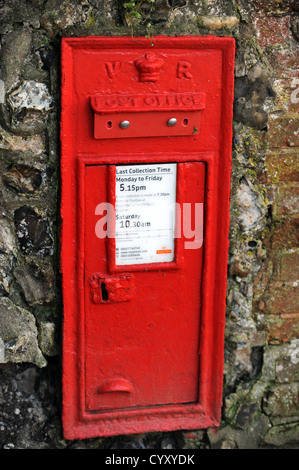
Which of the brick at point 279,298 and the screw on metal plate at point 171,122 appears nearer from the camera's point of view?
the screw on metal plate at point 171,122

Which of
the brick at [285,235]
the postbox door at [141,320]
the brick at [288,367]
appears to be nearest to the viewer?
the postbox door at [141,320]

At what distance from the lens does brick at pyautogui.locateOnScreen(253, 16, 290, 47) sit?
2176mm

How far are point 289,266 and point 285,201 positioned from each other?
27 centimetres

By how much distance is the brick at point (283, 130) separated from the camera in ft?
7.41

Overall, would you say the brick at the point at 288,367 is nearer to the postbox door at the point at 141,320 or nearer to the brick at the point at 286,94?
the postbox door at the point at 141,320

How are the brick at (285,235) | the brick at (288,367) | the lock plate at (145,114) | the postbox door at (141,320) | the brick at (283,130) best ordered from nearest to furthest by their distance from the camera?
the lock plate at (145,114) < the postbox door at (141,320) < the brick at (283,130) < the brick at (285,235) < the brick at (288,367)

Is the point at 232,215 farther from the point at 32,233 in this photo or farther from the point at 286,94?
the point at 32,233

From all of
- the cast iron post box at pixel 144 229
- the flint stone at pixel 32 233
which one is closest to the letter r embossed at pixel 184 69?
the cast iron post box at pixel 144 229

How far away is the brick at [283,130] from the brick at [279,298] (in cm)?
56

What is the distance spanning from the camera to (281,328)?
8.08ft

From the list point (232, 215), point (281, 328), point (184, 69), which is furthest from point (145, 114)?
point (281, 328)

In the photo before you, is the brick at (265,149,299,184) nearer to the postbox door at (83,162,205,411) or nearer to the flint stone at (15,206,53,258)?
the postbox door at (83,162,205,411)

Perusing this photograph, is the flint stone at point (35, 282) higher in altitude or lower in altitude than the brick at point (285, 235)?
lower

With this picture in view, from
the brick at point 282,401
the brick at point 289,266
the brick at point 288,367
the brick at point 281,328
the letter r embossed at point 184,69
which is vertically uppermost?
the letter r embossed at point 184,69
